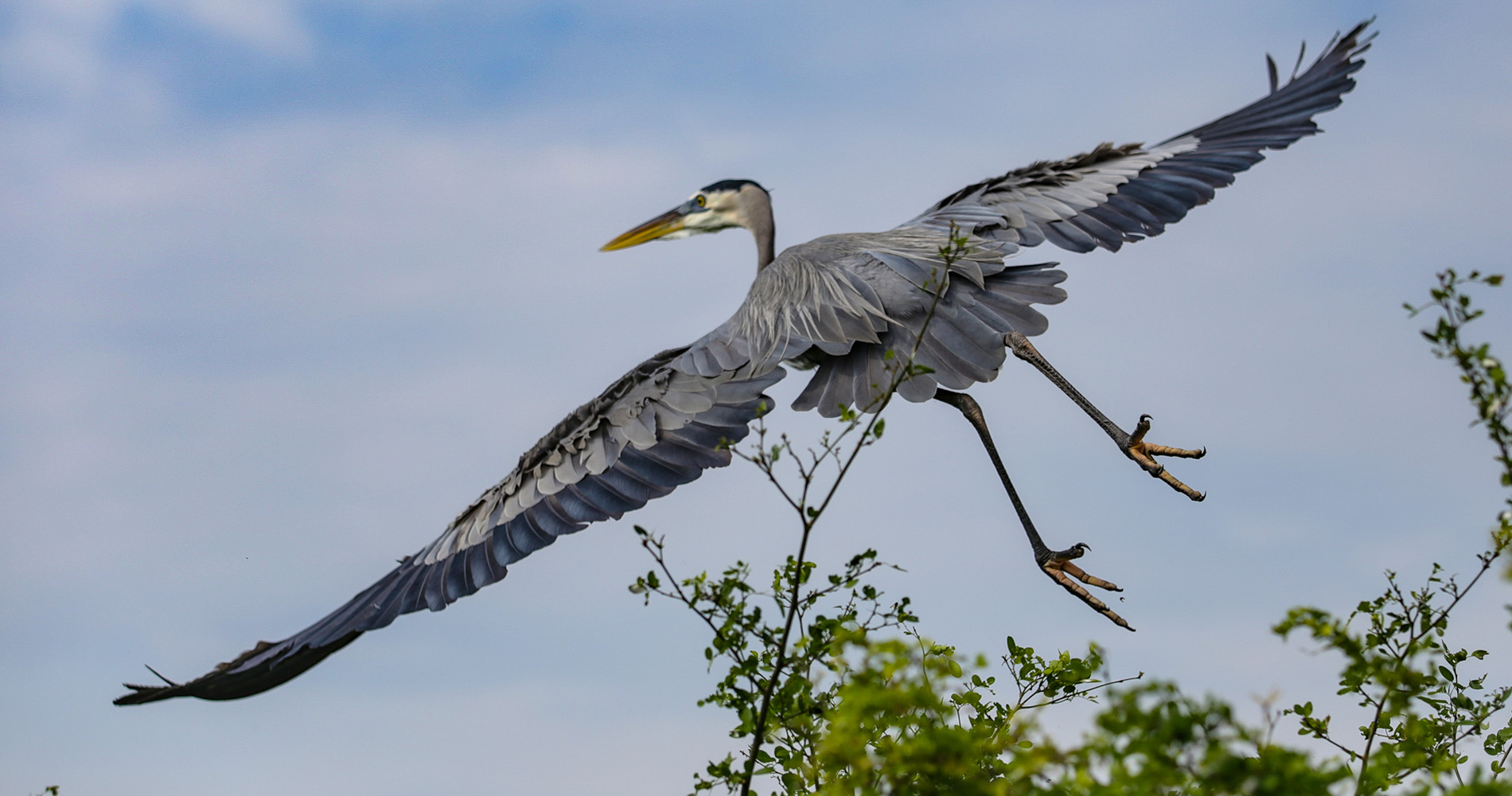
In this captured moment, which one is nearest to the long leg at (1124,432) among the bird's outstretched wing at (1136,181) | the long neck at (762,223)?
the bird's outstretched wing at (1136,181)

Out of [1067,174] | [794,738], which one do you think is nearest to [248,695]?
[794,738]

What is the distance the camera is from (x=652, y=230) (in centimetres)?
923

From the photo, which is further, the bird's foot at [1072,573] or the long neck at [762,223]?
the long neck at [762,223]

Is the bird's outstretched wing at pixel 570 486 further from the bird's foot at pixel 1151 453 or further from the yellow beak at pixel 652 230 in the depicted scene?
the yellow beak at pixel 652 230

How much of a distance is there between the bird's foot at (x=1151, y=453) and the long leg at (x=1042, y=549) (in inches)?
20.1

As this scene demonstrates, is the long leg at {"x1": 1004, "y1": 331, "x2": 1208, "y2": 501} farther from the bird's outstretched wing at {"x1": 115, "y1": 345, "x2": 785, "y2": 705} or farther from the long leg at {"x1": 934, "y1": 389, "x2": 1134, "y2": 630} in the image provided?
the bird's outstretched wing at {"x1": 115, "y1": 345, "x2": 785, "y2": 705}

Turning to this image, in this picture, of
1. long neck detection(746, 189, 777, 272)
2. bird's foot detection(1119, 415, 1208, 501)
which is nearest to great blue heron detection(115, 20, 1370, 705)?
bird's foot detection(1119, 415, 1208, 501)

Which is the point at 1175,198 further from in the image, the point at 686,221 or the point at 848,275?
the point at 686,221

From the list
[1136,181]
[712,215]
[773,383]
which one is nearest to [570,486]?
[773,383]

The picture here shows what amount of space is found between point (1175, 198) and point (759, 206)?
2.77 meters

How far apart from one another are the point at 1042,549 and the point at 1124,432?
74 centimetres

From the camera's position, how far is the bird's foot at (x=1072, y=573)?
613 centimetres

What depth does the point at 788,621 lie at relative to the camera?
3570 mm

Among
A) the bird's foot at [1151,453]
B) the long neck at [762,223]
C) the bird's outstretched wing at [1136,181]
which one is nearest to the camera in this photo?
the bird's foot at [1151,453]
